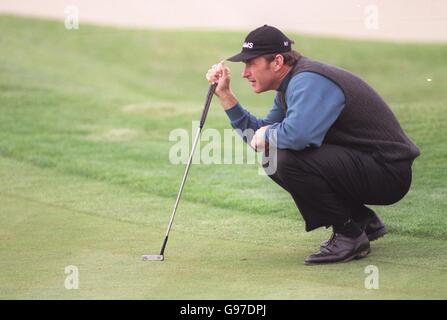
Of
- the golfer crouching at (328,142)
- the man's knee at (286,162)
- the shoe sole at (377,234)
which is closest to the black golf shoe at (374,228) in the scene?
the shoe sole at (377,234)

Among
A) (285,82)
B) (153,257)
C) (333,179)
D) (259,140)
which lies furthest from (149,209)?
(333,179)

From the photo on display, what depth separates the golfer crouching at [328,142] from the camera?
18.6ft

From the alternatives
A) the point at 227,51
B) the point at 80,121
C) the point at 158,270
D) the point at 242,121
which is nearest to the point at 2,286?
the point at 158,270

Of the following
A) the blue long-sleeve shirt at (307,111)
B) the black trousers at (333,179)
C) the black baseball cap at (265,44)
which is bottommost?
the black trousers at (333,179)

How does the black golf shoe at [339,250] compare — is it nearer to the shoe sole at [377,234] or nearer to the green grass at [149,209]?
the green grass at [149,209]

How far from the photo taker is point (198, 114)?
12.4 m

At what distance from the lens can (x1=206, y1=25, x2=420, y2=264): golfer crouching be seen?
18.6 ft

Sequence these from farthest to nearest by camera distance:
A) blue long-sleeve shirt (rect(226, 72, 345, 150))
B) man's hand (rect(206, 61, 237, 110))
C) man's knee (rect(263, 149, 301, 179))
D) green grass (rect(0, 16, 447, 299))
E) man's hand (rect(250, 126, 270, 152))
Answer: man's hand (rect(206, 61, 237, 110))
man's hand (rect(250, 126, 270, 152))
man's knee (rect(263, 149, 301, 179))
blue long-sleeve shirt (rect(226, 72, 345, 150))
green grass (rect(0, 16, 447, 299))

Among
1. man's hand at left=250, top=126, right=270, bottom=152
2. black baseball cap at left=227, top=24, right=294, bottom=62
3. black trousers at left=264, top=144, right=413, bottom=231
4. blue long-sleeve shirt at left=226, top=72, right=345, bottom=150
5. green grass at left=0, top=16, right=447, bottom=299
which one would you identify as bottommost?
green grass at left=0, top=16, right=447, bottom=299

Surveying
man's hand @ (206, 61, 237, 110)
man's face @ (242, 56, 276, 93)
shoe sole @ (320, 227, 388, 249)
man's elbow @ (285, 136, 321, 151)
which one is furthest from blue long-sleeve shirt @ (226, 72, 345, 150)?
shoe sole @ (320, 227, 388, 249)

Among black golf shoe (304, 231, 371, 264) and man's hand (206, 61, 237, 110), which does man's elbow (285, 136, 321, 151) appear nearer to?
black golf shoe (304, 231, 371, 264)

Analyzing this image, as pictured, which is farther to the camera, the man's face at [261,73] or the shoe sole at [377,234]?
the shoe sole at [377,234]

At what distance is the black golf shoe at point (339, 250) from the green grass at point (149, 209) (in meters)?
0.10

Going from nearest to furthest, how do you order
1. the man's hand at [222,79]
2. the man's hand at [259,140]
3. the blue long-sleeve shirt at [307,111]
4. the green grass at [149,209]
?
the green grass at [149,209], the blue long-sleeve shirt at [307,111], the man's hand at [259,140], the man's hand at [222,79]
